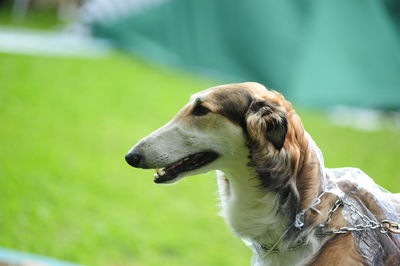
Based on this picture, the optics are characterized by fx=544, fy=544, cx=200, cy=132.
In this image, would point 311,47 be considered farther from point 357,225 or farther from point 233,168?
point 357,225

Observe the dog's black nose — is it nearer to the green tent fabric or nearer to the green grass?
the green grass

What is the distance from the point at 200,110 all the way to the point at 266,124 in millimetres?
416

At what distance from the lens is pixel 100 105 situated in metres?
9.21

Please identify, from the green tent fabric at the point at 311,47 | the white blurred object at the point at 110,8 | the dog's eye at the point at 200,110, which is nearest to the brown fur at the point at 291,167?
the dog's eye at the point at 200,110

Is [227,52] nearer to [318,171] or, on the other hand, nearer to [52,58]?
[52,58]

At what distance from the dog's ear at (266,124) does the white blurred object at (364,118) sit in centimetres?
722

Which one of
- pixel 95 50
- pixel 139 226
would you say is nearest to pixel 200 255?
pixel 139 226

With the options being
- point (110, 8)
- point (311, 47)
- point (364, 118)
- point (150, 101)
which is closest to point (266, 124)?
point (150, 101)

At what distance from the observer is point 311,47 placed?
33.7 ft

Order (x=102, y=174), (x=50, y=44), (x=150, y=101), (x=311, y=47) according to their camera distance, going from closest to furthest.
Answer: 1. (x=102, y=174)
2. (x=150, y=101)
3. (x=311, y=47)
4. (x=50, y=44)

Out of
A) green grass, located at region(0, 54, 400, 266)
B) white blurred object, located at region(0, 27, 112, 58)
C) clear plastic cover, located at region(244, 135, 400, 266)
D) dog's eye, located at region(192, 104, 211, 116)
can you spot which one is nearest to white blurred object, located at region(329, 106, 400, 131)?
green grass, located at region(0, 54, 400, 266)

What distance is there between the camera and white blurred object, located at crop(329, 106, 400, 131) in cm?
986

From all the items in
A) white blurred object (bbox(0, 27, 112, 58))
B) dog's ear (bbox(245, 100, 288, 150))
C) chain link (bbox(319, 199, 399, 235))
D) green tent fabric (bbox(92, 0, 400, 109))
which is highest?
dog's ear (bbox(245, 100, 288, 150))

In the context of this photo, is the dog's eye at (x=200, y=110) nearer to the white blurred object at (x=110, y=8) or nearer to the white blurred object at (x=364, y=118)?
the white blurred object at (x=364, y=118)
